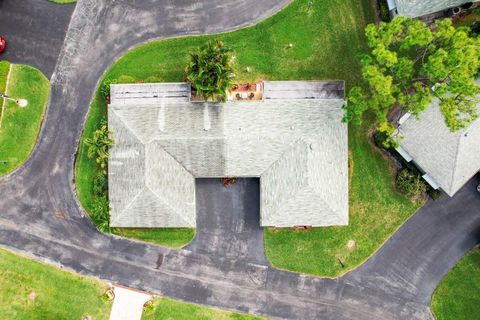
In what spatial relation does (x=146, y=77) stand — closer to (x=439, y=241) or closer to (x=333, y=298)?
(x=333, y=298)

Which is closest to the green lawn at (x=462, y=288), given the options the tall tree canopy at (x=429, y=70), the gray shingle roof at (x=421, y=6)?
the tall tree canopy at (x=429, y=70)

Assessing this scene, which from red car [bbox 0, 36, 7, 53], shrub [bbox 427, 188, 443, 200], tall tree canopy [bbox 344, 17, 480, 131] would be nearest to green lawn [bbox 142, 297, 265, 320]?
shrub [bbox 427, 188, 443, 200]

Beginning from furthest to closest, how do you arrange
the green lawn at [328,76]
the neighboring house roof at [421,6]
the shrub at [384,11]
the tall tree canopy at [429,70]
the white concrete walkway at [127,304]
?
the white concrete walkway at [127,304], the green lawn at [328,76], the shrub at [384,11], the neighboring house roof at [421,6], the tall tree canopy at [429,70]

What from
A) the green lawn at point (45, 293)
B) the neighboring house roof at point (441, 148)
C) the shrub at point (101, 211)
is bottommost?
the green lawn at point (45, 293)

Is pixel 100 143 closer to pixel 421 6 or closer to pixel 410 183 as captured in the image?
pixel 410 183

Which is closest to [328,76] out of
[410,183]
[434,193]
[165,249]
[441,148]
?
[441,148]

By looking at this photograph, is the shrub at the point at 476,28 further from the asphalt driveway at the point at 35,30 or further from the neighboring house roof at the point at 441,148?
the asphalt driveway at the point at 35,30
